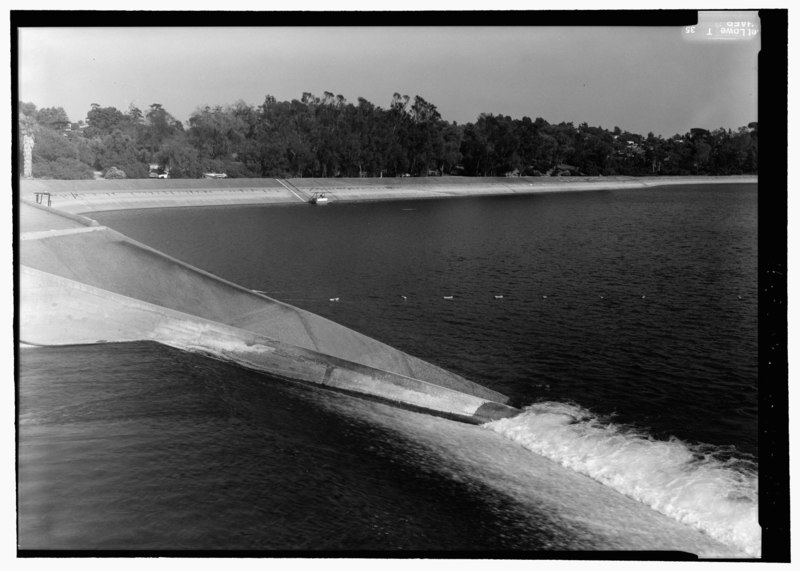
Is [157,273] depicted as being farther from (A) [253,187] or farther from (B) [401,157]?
(A) [253,187]

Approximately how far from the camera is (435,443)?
9.31m

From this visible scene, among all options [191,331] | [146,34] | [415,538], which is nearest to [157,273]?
[191,331]

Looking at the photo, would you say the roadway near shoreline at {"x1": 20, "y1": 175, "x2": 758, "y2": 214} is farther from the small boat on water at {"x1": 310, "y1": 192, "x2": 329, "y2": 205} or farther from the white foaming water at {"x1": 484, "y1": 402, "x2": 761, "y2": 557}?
the white foaming water at {"x1": 484, "y1": 402, "x2": 761, "y2": 557}

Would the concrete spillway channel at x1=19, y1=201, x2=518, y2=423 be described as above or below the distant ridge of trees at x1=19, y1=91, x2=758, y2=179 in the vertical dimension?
below

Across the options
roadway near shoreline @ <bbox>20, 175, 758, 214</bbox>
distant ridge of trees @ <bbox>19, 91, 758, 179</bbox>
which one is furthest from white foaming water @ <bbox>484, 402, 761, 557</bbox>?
roadway near shoreline @ <bbox>20, 175, 758, 214</bbox>

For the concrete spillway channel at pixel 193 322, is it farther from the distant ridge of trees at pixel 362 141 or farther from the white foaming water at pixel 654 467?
the distant ridge of trees at pixel 362 141

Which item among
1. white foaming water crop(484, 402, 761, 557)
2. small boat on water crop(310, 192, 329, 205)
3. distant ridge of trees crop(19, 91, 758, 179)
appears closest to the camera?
white foaming water crop(484, 402, 761, 557)

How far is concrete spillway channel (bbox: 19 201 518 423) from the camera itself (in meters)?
10.2

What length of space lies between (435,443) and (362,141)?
12044mm

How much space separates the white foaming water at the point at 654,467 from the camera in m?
7.88

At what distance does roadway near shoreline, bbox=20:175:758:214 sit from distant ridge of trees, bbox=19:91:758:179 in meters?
8.17

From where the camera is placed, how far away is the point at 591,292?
20.5 meters

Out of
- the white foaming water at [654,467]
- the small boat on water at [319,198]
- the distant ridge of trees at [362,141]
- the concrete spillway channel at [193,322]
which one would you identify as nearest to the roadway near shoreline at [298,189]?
the small boat on water at [319,198]

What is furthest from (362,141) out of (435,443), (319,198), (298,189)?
(298,189)
